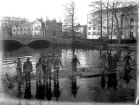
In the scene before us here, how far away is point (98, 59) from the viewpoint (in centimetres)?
327

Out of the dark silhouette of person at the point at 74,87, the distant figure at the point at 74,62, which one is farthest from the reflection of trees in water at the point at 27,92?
the distant figure at the point at 74,62

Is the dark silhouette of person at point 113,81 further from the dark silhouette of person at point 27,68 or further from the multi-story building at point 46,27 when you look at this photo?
the dark silhouette of person at point 27,68

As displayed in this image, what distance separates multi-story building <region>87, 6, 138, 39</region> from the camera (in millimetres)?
2708

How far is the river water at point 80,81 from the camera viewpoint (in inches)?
99.7

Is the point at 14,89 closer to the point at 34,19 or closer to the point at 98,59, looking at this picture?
the point at 34,19

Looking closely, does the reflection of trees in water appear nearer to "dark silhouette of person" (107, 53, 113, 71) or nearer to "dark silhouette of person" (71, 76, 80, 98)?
"dark silhouette of person" (71, 76, 80, 98)

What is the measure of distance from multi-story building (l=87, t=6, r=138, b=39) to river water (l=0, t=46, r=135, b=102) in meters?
0.37

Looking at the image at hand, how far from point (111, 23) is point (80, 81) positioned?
1326 millimetres

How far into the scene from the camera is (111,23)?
3406 millimetres

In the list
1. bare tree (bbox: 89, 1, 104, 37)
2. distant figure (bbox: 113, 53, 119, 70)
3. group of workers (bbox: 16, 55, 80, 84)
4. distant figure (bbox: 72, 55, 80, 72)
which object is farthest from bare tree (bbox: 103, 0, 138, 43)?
group of workers (bbox: 16, 55, 80, 84)

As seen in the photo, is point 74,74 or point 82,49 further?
point 82,49

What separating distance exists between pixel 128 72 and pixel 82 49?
0.94 metres

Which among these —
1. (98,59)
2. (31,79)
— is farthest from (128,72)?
(31,79)

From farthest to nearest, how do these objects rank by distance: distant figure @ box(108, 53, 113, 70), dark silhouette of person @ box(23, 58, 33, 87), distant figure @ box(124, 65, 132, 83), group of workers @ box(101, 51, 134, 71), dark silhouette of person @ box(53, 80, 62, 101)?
distant figure @ box(108, 53, 113, 70) → group of workers @ box(101, 51, 134, 71) → distant figure @ box(124, 65, 132, 83) → dark silhouette of person @ box(23, 58, 33, 87) → dark silhouette of person @ box(53, 80, 62, 101)
